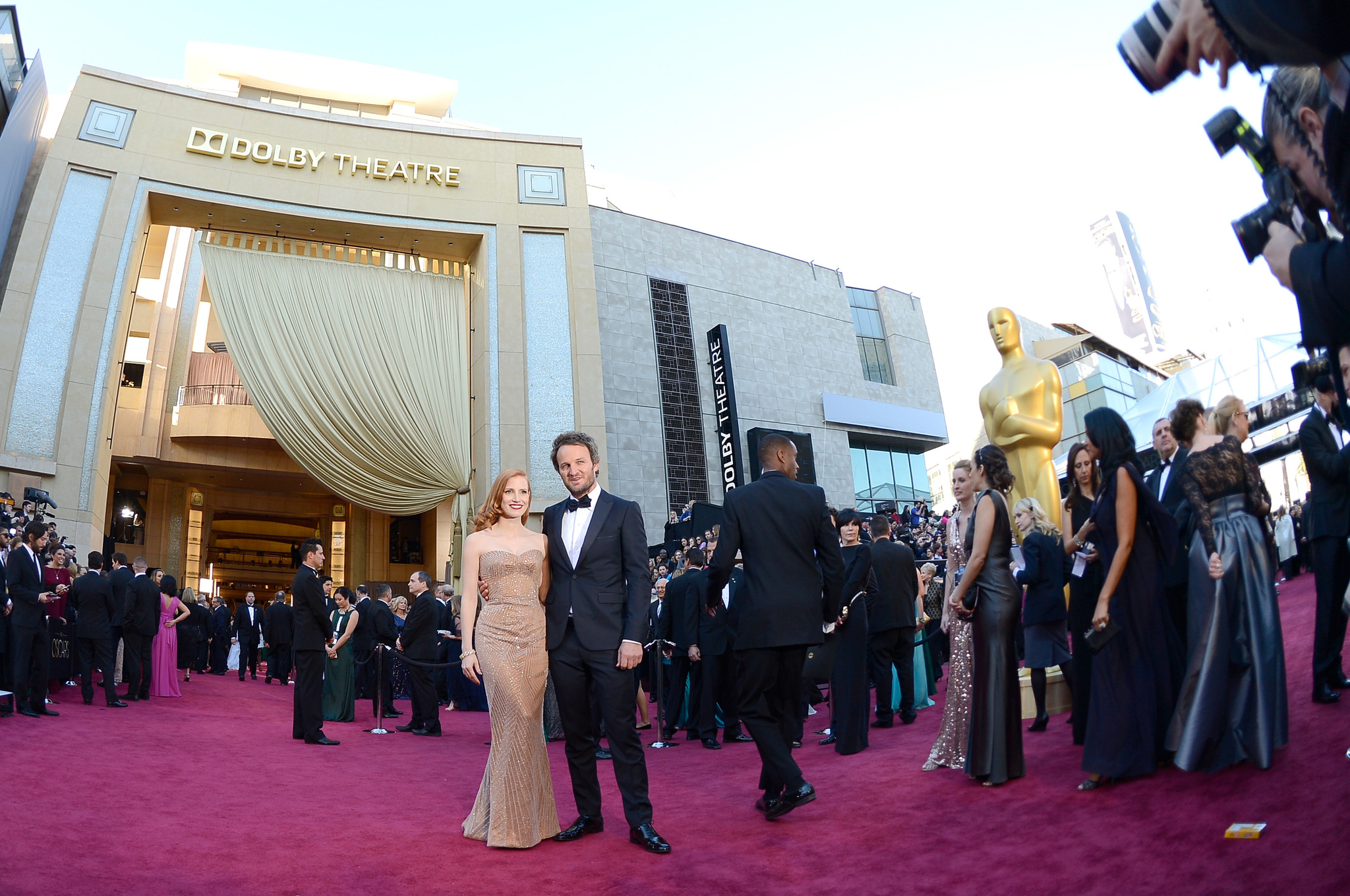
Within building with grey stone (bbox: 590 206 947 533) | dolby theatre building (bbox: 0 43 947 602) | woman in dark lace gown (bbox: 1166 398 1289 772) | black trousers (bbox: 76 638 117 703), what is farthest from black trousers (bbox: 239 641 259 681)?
woman in dark lace gown (bbox: 1166 398 1289 772)

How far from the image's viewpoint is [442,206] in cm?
1869

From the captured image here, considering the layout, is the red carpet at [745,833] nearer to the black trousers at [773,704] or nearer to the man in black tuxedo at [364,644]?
the black trousers at [773,704]

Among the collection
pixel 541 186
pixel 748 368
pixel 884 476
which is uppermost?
pixel 541 186

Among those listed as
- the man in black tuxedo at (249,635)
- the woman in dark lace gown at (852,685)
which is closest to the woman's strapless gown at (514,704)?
the woman in dark lace gown at (852,685)

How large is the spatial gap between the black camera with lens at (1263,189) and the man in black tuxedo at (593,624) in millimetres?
2575

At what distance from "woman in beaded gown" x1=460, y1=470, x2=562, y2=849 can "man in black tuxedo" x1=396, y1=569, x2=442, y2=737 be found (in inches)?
187

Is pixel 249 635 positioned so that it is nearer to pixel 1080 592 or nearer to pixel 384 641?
pixel 384 641

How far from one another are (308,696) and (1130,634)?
643 centimetres

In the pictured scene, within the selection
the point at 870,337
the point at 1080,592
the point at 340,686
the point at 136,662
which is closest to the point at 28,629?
the point at 136,662

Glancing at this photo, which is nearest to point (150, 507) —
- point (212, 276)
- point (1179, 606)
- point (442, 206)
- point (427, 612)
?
point (212, 276)

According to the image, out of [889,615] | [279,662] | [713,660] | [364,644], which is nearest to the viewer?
[889,615]

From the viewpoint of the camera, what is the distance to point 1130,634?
3730mm

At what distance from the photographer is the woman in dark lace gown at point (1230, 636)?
3.47 m

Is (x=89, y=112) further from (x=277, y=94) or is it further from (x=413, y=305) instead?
(x=277, y=94)
